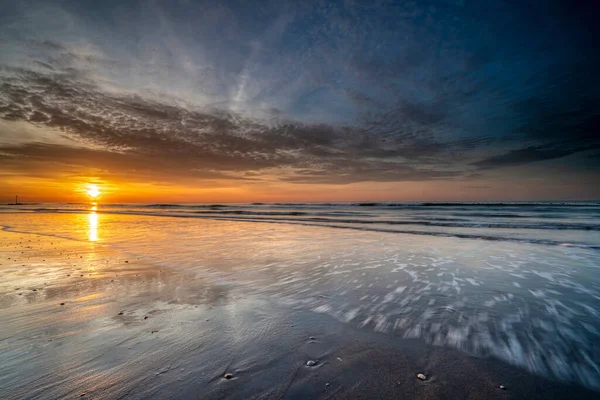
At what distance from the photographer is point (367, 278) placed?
21.8ft

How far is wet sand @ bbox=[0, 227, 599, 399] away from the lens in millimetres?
2576

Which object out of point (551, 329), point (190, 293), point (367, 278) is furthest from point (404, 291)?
point (190, 293)

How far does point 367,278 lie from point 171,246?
862 cm

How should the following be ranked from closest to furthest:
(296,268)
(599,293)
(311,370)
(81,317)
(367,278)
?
(311,370)
(81,317)
(599,293)
(367,278)
(296,268)

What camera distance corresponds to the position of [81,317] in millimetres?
4230

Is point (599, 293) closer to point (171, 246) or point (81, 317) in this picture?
point (81, 317)

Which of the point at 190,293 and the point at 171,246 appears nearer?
the point at 190,293

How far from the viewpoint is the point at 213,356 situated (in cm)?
315

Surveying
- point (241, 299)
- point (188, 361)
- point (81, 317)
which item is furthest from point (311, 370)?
point (81, 317)

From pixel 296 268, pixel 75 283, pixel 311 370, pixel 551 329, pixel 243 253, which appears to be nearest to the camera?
pixel 311 370

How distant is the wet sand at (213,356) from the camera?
8.45 feet

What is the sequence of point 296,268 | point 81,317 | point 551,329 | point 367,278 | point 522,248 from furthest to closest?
point 522,248, point 296,268, point 367,278, point 81,317, point 551,329

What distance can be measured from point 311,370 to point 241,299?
256 centimetres

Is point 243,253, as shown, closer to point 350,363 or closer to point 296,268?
point 296,268
